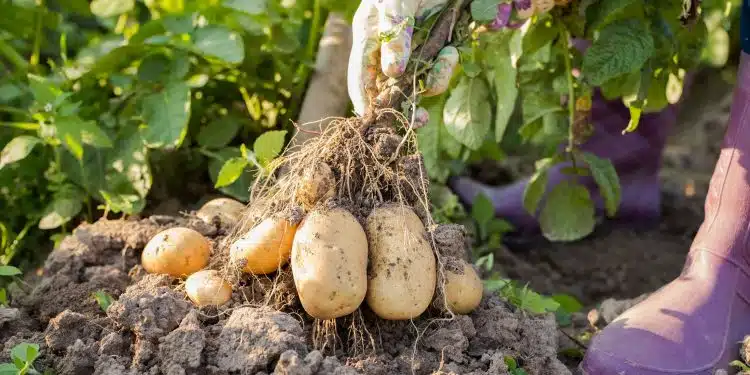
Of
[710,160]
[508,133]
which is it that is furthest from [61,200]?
[710,160]

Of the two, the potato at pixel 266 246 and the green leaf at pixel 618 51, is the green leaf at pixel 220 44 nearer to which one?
the potato at pixel 266 246

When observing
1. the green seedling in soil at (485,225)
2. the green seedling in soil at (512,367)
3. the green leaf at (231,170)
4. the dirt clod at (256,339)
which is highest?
the green leaf at (231,170)

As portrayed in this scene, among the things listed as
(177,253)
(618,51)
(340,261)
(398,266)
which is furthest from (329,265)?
(618,51)

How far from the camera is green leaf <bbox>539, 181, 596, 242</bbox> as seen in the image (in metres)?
2.14

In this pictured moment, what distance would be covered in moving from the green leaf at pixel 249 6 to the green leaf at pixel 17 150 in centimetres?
58

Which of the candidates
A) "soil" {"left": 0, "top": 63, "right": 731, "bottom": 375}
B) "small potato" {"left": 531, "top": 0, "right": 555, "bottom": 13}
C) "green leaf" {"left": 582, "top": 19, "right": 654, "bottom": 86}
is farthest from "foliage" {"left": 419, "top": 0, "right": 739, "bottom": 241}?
"soil" {"left": 0, "top": 63, "right": 731, "bottom": 375}

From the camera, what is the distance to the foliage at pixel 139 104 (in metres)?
2.03

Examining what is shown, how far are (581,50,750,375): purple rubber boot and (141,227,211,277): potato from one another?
2.61 ft

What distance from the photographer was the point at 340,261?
1408mm

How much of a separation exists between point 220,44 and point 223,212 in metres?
0.46

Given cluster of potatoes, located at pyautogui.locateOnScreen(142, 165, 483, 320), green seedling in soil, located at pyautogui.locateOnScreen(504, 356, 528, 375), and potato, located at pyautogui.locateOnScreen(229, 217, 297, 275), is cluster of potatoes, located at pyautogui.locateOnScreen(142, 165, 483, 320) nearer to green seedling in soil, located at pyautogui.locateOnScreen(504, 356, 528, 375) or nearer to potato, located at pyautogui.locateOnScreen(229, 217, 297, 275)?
potato, located at pyautogui.locateOnScreen(229, 217, 297, 275)

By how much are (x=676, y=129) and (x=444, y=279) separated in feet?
8.06

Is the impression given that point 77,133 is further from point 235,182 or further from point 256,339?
point 256,339

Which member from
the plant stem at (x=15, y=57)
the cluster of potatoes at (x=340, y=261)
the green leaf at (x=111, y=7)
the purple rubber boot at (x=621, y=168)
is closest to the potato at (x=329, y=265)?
the cluster of potatoes at (x=340, y=261)
